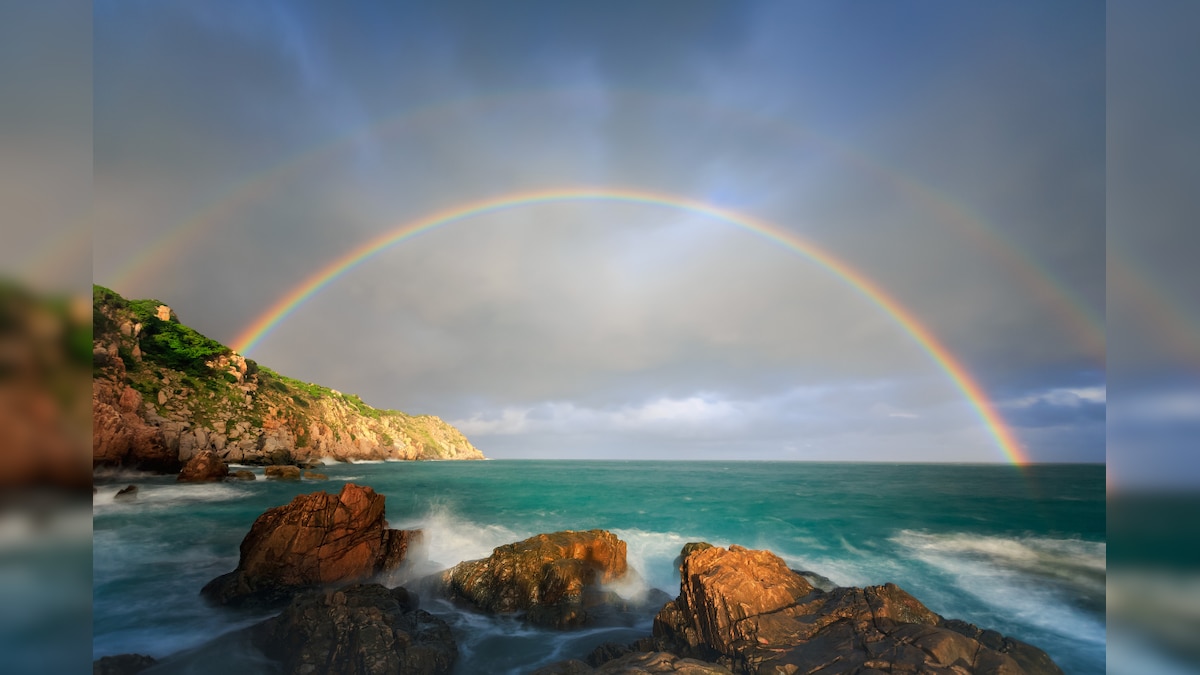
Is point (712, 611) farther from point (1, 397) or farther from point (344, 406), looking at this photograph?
point (344, 406)

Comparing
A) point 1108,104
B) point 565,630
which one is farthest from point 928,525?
point 1108,104

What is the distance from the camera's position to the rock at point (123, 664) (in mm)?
7562

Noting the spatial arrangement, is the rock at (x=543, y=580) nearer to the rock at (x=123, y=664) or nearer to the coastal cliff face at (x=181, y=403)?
the rock at (x=123, y=664)

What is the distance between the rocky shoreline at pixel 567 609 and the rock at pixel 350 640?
0.02 meters

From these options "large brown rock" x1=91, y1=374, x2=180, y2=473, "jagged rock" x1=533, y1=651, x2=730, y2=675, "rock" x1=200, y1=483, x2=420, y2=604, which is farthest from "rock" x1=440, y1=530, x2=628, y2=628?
"large brown rock" x1=91, y1=374, x2=180, y2=473

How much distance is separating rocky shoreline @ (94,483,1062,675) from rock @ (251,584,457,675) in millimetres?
19

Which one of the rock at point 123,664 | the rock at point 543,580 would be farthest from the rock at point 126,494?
the rock at point 543,580

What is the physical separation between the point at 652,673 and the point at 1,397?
6398 millimetres

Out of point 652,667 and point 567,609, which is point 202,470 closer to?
point 567,609

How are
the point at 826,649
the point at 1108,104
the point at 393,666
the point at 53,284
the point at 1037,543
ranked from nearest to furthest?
the point at 53,284
the point at 1108,104
the point at 826,649
the point at 393,666
the point at 1037,543

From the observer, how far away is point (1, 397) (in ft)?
5.27

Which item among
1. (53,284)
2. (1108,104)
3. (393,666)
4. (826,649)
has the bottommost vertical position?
(393,666)

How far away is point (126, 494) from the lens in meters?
20.2

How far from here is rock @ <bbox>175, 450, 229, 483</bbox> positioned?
25594 millimetres
